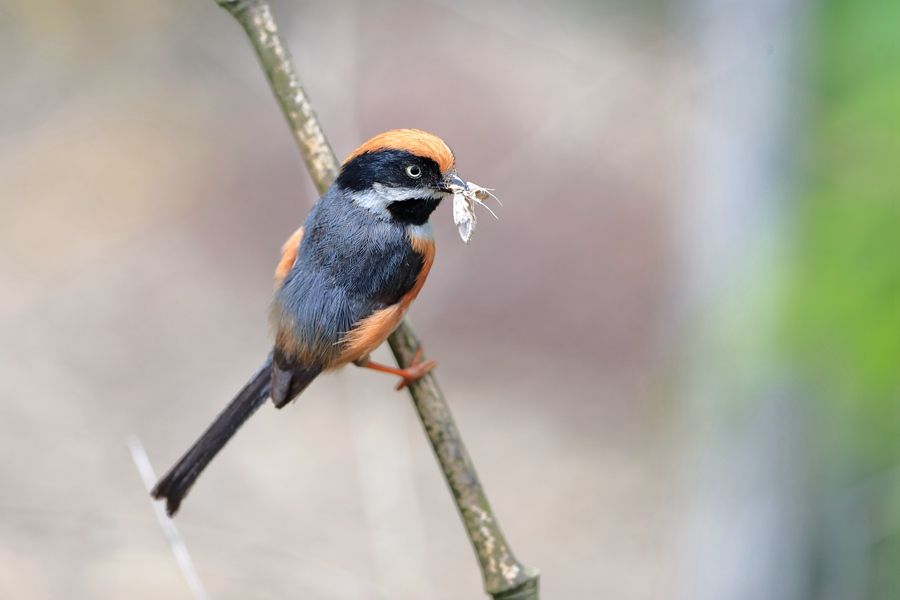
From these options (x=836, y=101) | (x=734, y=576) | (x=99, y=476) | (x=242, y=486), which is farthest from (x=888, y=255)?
(x=99, y=476)

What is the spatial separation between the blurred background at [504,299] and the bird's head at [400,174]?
111 centimetres

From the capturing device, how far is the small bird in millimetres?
3227

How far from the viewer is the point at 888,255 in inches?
113

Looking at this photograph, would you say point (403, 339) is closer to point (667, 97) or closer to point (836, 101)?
point (836, 101)

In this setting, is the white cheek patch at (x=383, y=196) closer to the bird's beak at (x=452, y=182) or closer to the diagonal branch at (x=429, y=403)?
the bird's beak at (x=452, y=182)

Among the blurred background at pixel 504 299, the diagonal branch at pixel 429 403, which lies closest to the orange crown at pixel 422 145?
the diagonal branch at pixel 429 403

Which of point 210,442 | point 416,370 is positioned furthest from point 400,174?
point 210,442

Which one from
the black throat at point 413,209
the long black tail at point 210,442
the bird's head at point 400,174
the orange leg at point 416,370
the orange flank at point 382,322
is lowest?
the long black tail at point 210,442

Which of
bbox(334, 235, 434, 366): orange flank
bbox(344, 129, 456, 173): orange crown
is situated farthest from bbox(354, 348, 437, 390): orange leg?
bbox(344, 129, 456, 173): orange crown

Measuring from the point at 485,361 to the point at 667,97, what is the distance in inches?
117

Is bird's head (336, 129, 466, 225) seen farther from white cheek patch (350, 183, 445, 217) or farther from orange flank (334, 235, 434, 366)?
orange flank (334, 235, 434, 366)

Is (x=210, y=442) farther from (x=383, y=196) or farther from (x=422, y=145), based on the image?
(x=422, y=145)

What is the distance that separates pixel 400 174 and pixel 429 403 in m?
0.70

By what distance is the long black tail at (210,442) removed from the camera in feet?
10.3
